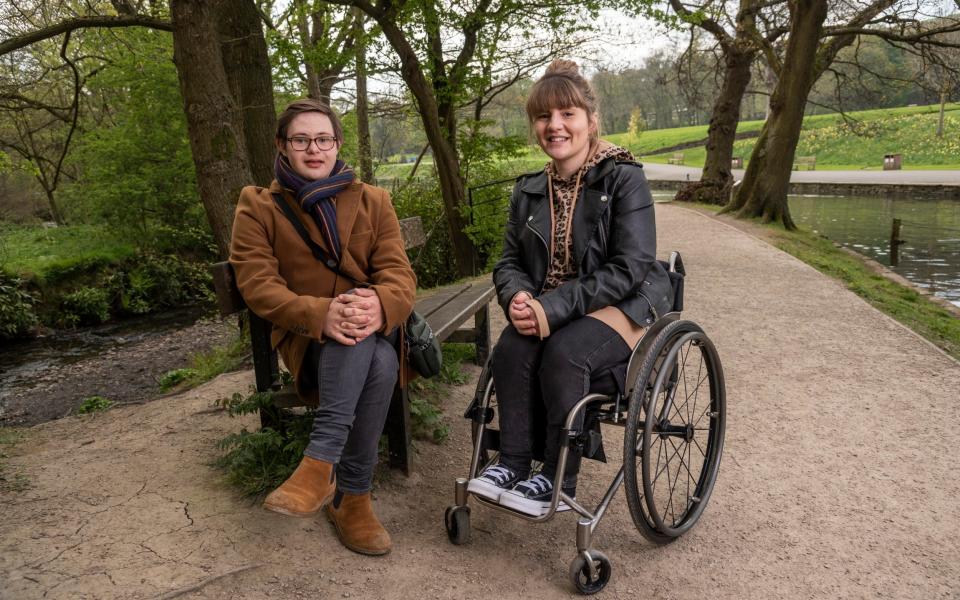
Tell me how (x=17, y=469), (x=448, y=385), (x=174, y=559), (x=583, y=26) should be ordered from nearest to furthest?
(x=174, y=559) < (x=17, y=469) < (x=448, y=385) < (x=583, y=26)

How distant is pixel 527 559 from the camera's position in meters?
2.79

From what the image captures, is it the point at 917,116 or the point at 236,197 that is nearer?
the point at 236,197

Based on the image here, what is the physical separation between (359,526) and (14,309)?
10.6m

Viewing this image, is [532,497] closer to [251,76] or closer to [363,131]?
Answer: [251,76]

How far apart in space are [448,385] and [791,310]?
4.09 metres

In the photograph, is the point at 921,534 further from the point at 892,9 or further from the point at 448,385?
the point at 892,9

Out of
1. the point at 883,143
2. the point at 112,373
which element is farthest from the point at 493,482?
the point at 883,143

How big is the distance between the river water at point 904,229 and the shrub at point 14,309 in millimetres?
13248

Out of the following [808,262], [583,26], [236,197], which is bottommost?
[808,262]

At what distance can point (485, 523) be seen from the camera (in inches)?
121

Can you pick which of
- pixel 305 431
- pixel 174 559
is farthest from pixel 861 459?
pixel 174 559

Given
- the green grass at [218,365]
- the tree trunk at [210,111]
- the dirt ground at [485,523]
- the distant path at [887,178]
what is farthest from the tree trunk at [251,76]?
the distant path at [887,178]

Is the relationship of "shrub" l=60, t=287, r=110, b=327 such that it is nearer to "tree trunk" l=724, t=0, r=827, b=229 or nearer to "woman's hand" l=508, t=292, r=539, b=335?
"woman's hand" l=508, t=292, r=539, b=335

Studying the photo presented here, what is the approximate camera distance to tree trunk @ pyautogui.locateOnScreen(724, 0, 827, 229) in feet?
44.9
